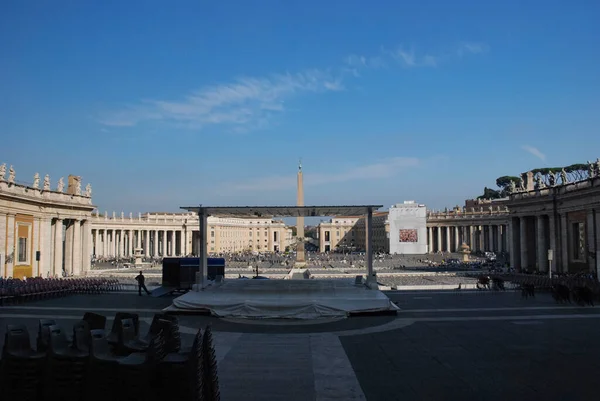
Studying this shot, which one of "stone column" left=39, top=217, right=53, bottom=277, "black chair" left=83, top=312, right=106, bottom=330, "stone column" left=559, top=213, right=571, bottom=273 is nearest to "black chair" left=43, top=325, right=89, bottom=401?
"black chair" left=83, top=312, right=106, bottom=330

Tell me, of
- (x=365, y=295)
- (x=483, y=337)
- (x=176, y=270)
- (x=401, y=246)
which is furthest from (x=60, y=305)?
(x=401, y=246)

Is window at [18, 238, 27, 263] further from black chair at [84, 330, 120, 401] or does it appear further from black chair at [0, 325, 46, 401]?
black chair at [84, 330, 120, 401]

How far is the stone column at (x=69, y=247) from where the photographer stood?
5159 centimetres

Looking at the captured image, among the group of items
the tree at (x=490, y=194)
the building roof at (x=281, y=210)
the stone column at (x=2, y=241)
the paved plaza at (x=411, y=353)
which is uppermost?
the tree at (x=490, y=194)

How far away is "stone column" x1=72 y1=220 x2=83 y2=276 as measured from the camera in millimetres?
51822

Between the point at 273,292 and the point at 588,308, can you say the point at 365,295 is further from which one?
the point at 588,308

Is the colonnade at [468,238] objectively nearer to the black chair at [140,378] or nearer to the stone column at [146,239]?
the stone column at [146,239]

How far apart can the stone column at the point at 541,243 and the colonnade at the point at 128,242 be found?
74.2 m

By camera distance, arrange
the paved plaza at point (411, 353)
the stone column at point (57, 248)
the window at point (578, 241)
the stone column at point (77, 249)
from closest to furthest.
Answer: the paved plaza at point (411, 353) < the window at point (578, 241) < the stone column at point (57, 248) < the stone column at point (77, 249)

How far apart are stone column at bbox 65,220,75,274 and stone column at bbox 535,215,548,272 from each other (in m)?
46.9

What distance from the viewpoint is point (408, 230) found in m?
130

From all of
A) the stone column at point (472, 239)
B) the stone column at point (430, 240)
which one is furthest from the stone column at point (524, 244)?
the stone column at point (430, 240)

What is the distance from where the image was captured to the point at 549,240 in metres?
49.2

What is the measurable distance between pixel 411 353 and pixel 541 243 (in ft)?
136
